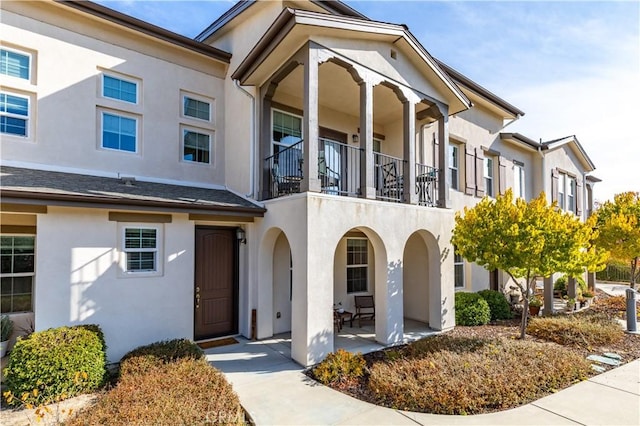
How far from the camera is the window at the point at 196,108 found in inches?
373

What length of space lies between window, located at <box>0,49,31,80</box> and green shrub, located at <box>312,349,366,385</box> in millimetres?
8650

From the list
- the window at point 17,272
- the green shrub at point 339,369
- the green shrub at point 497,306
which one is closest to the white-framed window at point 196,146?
the window at point 17,272

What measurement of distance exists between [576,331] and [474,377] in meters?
4.98

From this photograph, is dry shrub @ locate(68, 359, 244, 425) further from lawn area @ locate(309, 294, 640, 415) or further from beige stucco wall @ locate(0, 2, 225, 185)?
beige stucco wall @ locate(0, 2, 225, 185)

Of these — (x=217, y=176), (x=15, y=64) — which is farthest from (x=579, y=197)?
(x=15, y=64)

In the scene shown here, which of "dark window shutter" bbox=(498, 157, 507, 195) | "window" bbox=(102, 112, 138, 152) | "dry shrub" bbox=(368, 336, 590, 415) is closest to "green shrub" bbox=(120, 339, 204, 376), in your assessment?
"dry shrub" bbox=(368, 336, 590, 415)

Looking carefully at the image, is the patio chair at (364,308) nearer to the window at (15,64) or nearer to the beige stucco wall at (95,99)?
the beige stucco wall at (95,99)

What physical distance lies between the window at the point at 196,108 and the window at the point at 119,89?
125cm

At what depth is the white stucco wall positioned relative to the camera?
20.6ft

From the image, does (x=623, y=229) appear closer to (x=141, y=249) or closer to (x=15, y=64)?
(x=141, y=249)

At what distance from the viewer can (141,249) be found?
24.2ft

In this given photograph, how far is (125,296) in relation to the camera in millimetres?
7055

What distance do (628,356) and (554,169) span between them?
11407 mm

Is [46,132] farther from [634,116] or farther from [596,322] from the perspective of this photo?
[634,116]
